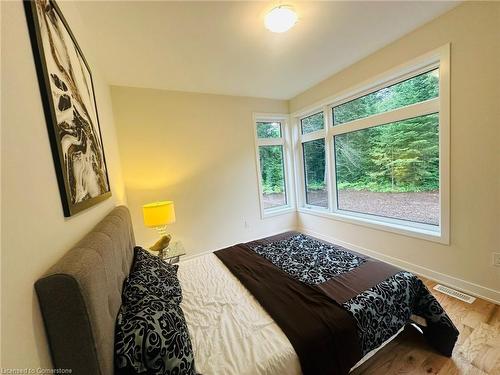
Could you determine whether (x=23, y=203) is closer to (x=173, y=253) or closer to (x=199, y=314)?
(x=199, y=314)

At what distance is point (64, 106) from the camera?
998 millimetres

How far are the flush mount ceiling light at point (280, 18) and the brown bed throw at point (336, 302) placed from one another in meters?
1.93

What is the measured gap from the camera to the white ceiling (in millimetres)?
1666

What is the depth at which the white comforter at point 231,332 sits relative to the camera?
953mm

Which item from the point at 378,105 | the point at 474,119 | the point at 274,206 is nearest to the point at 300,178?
the point at 274,206

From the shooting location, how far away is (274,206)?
13.4 ft

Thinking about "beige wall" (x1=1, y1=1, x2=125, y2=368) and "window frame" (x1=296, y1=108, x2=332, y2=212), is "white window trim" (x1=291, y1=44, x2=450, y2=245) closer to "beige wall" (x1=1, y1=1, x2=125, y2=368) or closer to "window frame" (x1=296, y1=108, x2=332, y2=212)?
"window frame" (x1=296, y1=108, x2=332, y2=212)

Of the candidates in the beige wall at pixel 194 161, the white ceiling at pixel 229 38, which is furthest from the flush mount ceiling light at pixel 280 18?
the beige wall at pixel 194 161

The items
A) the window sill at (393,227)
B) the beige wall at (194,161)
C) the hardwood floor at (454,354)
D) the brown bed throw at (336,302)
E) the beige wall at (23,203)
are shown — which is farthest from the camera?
the beige wall at (194,161)

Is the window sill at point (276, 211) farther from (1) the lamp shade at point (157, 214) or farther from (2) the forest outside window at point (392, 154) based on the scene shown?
(1) the lamp shade at point (157, 214)

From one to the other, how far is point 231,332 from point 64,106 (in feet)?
4.56

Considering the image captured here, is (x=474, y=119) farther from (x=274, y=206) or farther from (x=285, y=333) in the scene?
(x=274, y=206)

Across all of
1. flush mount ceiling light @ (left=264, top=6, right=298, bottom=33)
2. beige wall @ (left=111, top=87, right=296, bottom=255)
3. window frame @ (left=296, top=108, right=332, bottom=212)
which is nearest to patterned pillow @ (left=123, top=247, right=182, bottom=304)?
beige wall @ (left=111, top=87, right=296, bottom=255)

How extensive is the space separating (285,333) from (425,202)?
2.26 metres
